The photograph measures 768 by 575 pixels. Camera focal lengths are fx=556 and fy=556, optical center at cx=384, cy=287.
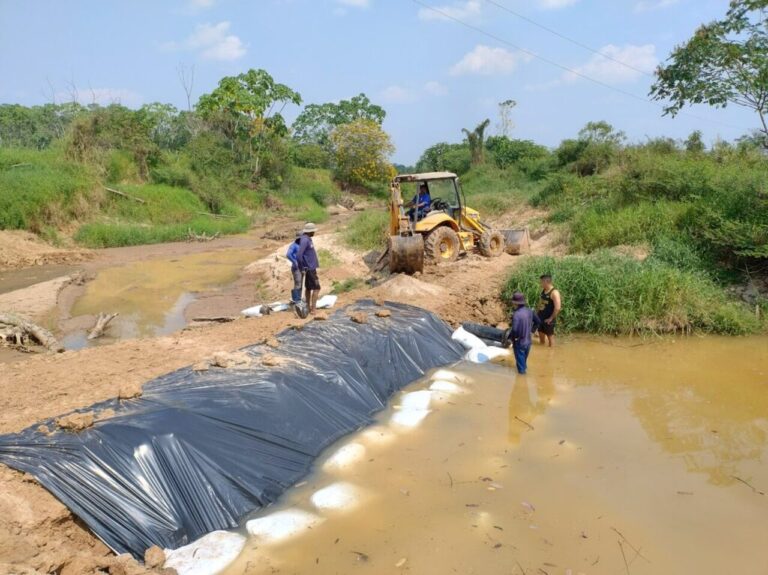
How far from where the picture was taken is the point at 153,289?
1262cm

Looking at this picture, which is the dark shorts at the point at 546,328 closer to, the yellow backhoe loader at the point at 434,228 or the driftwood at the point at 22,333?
the yellow backhoe loader at the point at 434,228

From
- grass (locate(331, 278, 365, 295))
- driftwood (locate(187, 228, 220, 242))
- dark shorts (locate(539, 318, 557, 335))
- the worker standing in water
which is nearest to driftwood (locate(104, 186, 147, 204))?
driftwood (locate(187, 228, 220, 242))

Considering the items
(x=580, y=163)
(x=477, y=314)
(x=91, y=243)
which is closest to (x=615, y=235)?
(x=477, y=314)

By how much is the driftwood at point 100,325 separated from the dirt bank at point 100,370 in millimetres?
1539

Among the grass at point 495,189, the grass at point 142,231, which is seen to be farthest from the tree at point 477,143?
the grass at point 142,231

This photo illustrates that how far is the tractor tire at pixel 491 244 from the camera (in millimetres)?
11531

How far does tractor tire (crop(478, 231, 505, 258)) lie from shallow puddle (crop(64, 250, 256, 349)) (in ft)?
19.9

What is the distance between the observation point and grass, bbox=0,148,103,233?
57.2 ft

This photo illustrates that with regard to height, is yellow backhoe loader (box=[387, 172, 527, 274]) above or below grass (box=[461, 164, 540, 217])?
below

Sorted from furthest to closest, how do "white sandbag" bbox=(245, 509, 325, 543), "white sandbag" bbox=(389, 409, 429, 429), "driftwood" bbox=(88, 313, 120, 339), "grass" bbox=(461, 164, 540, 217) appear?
"grass" bbox=(461, 164, 540, 217) < "driftwood" bbox=(88, 313, 120, 339) < "white sandbag" bbox=(389, 409, 429, 429) < "white sandbag" bbox=(245, 509, 325, 543)

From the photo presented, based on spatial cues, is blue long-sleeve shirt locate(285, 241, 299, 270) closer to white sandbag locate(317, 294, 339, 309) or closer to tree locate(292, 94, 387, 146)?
white sandbag locate(317, 294, 339, 309)

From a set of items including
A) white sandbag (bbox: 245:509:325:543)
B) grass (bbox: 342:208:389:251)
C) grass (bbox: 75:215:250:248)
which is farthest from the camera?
grass (bbox: 75:215:250:248)

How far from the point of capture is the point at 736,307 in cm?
894

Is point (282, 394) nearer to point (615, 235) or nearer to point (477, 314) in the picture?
point (477, 314)
